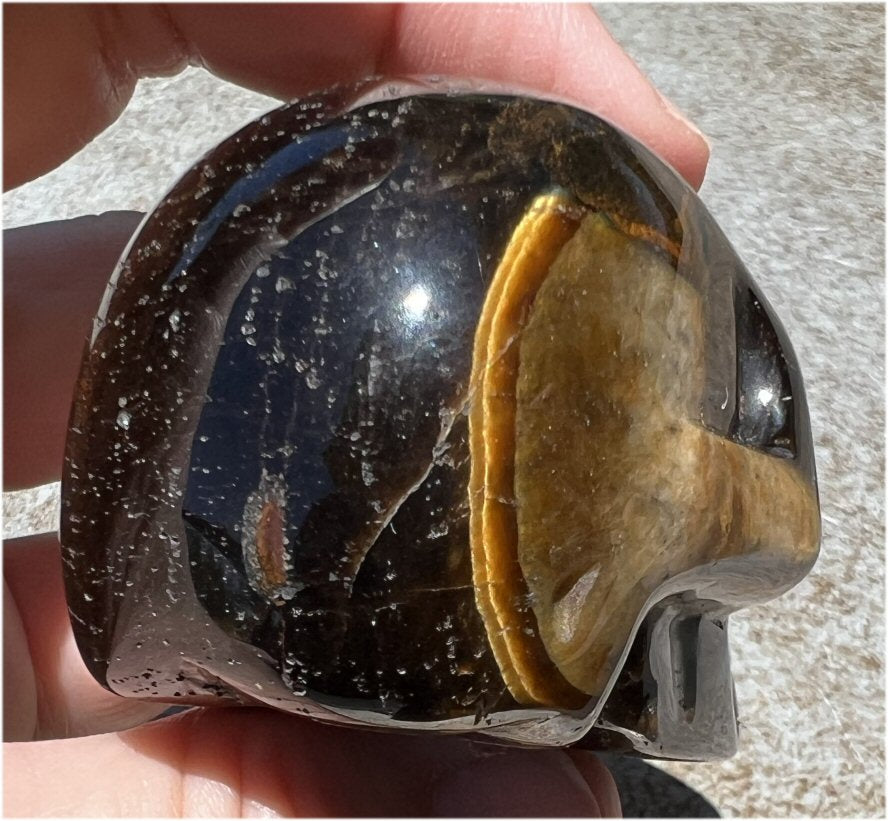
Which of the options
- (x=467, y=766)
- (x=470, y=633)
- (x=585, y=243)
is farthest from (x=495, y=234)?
(x=467, y=766)

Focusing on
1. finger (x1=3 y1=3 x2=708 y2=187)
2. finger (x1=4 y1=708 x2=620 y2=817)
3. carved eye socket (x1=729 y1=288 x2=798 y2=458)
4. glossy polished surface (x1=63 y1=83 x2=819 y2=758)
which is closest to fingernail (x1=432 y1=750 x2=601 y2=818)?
finger (x1=4 y1=708 x2=620 y2=817)

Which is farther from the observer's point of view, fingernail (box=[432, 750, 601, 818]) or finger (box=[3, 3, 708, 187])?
finger (box=[3, 3, 708, 187])

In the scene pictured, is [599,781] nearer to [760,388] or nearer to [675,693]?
Result: [675,693]

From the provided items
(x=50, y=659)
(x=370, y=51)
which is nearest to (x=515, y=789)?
(x=50, y=659)

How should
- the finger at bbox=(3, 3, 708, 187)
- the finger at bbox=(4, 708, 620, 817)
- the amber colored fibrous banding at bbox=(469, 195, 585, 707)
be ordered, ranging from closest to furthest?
the amber colored fibrous banding at bbox=(469, 195, 585, 707) → the finger at bbox=(4, 708, 620, 817) → the finger at bbox=(3, 3, 708, 187)

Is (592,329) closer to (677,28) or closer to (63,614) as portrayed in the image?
(63,614)

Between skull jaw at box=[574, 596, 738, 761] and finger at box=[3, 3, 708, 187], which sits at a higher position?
finger at box=[3, 3, 708, 187]

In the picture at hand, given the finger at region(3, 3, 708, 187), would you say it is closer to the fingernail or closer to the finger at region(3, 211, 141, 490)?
the finger at region(3, 211, 141, 490)
